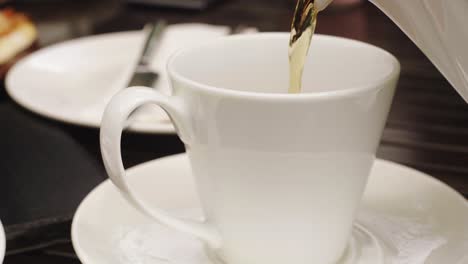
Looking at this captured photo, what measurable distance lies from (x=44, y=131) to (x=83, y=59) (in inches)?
8.6

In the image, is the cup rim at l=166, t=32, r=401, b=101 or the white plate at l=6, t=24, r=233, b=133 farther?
the white plate at l=6, t=24, r=233, b=133

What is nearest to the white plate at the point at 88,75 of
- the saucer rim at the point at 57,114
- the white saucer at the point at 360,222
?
the saucer rim at the point at 57,114

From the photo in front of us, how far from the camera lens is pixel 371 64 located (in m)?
0.44

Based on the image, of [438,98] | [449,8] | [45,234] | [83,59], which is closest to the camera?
[449,8]

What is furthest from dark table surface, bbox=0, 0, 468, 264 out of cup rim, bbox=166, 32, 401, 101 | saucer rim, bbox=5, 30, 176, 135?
cup rim, bbox=166, 32, 401, 101

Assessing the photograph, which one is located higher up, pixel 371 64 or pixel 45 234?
pixel 371 64

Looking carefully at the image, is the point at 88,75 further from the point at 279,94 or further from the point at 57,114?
the point at 279,94

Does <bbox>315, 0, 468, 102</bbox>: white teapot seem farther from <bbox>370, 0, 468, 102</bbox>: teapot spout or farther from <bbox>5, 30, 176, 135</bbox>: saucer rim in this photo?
<bbox>5, 30, 176, 135</bbox>: saucer rim

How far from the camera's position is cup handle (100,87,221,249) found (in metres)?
0.39

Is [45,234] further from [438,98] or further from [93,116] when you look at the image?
[438,98]

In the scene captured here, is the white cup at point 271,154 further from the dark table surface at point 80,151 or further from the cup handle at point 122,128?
the dark table surface at point 80,151

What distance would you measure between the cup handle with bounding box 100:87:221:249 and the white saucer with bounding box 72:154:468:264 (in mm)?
19

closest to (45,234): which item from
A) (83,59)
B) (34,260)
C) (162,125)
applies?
(34,260)

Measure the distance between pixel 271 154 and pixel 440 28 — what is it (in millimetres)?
113
